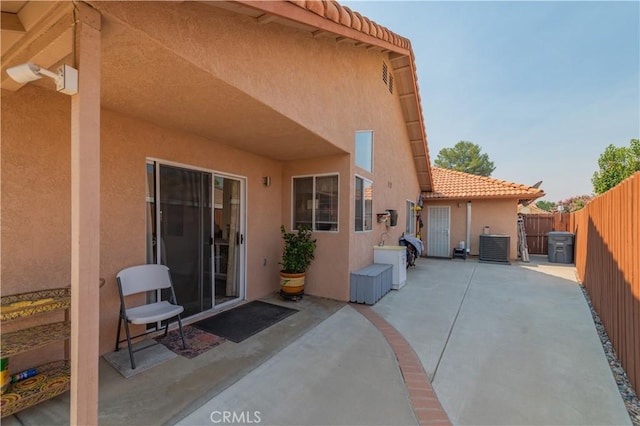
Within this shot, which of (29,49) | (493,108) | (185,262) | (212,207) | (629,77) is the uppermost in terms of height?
(493,108)

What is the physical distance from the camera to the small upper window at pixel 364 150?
6.20m

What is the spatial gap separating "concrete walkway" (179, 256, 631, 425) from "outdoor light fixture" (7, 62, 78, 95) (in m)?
2.60

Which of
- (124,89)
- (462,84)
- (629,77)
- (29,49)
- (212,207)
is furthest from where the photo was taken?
(462,84)

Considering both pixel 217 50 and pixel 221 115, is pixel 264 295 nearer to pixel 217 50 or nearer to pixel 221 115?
pixel 221 115

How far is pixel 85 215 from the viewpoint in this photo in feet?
5.54

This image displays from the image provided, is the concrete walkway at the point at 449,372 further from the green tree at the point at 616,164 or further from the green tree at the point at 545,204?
the green tree at the point at 545,204

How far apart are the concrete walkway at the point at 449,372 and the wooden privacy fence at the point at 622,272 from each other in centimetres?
32

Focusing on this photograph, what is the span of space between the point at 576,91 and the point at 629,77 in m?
1.73

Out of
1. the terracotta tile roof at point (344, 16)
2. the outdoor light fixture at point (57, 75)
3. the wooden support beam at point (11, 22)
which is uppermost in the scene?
the terracotta tile roof at point (344, 16)

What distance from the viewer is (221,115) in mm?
3518

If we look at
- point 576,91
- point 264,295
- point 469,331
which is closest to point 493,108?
point 576,91

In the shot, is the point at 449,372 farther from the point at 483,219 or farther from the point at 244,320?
the point at 483,219

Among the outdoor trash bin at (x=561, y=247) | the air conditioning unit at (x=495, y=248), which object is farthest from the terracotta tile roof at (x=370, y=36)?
the outdoor trash bin at (x=561, y=247)

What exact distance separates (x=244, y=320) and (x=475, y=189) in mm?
11486
